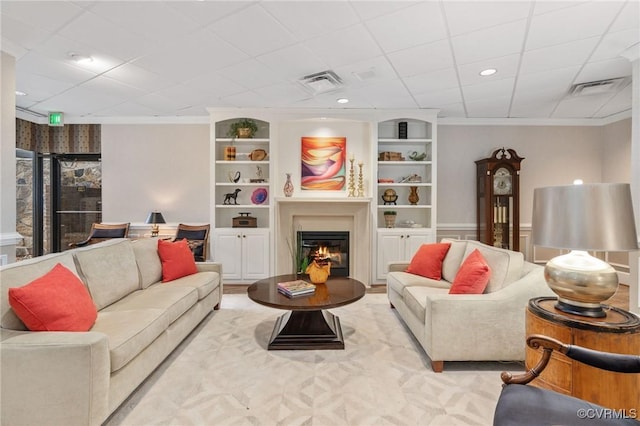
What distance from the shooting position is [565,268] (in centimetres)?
174

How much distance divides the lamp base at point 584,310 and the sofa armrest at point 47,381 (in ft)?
8.18

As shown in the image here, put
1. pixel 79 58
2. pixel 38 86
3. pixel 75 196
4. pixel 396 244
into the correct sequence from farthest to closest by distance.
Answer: pixel 75 196 < pixel 396 244 < pixel 38 86 < pixel 79 58

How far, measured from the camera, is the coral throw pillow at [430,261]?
3355 mm

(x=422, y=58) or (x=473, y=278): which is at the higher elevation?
(x=422, y=58)

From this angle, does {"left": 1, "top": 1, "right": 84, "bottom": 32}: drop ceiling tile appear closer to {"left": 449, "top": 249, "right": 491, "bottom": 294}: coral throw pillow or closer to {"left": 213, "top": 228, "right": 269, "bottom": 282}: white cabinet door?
{"left": 213, "top": 228, "right": 269, "bottom": 282}: white cabinet door

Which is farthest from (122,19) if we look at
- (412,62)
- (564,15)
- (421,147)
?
(421,147)

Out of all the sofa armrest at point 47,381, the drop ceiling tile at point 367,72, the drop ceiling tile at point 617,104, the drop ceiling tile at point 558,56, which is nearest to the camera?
the sofa armrest at point 47,381

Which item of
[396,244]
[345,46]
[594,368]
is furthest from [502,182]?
[594,368]

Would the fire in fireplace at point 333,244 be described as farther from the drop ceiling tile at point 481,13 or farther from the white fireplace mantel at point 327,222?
the drop ceiling tile at point 481,13

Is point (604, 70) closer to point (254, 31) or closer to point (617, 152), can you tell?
point (617, 152)

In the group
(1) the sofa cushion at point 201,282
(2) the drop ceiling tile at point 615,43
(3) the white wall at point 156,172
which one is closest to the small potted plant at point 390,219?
(1) the sofa cushion at point 201,282

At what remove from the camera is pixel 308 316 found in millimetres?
2953

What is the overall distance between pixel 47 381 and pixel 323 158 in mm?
4119

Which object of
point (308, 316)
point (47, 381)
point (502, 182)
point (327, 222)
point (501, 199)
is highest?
point (502, 182)
